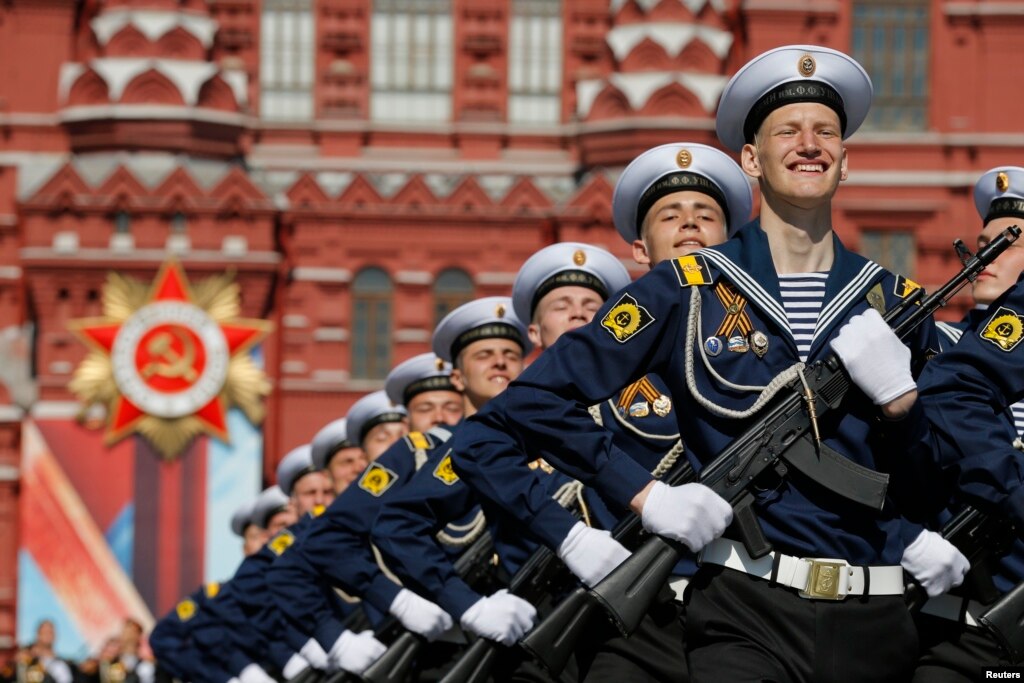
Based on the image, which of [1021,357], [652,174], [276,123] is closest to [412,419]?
[652,174]

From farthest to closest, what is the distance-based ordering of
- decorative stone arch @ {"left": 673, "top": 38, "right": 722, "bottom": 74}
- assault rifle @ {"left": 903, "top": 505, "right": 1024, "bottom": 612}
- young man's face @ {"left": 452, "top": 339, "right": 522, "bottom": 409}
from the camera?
decorative stone arch @ {"left": 673, "top": 38, "right": 722, "bottom": 74}, young man's face @ {"left": 452, "top": 339, "right": 522, "bottom": 409}, assault rifle @ {"left": 903, "top": 505, "right": 1024, "bottom": 612}

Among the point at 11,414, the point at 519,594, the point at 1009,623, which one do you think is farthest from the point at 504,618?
the point at 11,414

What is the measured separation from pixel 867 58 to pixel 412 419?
2107 cm

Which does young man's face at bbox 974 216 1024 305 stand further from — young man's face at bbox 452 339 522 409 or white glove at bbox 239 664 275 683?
white glove at bbox 239 664 275 683

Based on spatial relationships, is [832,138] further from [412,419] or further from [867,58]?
[867,58]

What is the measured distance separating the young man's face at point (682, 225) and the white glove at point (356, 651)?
366 centimetres

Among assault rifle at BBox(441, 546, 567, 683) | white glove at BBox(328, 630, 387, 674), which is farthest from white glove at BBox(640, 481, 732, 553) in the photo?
white glove at BBox(328, 630, 387, 674)

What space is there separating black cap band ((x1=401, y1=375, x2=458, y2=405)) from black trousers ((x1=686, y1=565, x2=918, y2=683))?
6407 millimetres

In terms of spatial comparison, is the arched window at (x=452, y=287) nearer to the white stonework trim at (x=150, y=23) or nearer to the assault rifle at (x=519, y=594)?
the white stonework trim at (x=150, y=23)

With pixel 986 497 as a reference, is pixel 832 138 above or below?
above

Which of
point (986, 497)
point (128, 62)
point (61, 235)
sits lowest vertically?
point (986, 497)

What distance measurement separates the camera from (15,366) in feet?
105

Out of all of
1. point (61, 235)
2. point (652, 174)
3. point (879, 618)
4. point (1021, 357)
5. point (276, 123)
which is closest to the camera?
point (879, 618)

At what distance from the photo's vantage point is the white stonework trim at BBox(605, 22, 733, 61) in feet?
105
